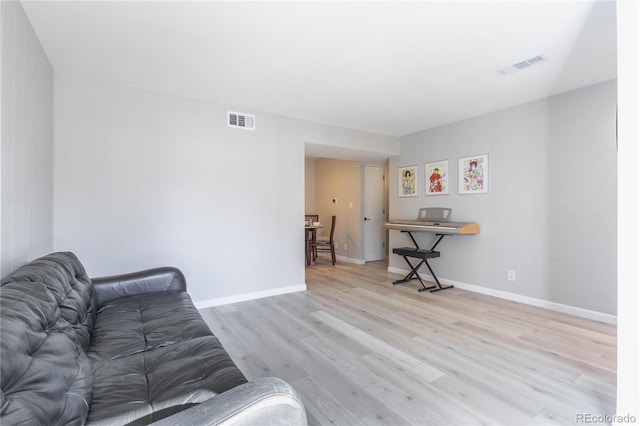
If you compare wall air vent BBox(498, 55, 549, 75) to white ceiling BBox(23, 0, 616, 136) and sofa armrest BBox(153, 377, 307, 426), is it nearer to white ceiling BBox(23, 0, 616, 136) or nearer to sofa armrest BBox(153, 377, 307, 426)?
white ceiling BBox(23, 0, 616, 136)

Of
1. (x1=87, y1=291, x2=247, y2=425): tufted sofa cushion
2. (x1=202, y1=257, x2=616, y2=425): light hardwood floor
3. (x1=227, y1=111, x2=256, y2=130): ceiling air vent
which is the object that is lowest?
(x1=202, y1=257, x2=616, y2=425): light hardwood floor

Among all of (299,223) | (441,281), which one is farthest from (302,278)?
(441,281)

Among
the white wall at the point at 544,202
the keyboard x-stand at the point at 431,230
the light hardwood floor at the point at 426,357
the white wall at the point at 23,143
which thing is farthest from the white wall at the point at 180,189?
→ the white wall at the point at 544,202

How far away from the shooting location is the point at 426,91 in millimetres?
3113

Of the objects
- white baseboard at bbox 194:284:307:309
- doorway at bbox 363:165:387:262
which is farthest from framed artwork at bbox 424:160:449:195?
white baseboard at bbox 194:284:307:309

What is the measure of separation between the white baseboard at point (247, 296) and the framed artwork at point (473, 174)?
270 cm

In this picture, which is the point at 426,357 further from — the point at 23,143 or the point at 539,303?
the point at 23,143

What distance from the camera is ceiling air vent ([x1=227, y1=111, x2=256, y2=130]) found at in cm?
349

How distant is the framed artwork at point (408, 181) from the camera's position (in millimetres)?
4805

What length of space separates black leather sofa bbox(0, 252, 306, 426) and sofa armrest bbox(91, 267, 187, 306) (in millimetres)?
102

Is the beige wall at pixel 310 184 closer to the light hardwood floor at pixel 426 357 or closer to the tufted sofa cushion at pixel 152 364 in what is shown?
the light hardwood floor at pixel 426 357

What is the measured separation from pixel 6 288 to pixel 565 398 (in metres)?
2.87

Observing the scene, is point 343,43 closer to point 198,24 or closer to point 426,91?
point 198,24

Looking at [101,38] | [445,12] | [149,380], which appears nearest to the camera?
[149,380]
